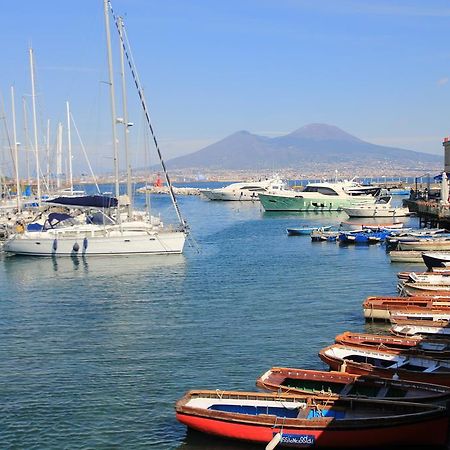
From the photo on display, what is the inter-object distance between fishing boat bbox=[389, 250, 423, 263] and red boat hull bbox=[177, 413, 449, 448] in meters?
27.9

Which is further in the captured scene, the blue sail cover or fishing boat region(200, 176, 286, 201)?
fishing boat region(200, 176, 286, 201)

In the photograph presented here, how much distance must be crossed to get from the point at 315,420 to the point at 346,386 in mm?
2139

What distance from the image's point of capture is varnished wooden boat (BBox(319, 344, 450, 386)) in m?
18.2

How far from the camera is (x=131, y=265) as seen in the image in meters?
44.2

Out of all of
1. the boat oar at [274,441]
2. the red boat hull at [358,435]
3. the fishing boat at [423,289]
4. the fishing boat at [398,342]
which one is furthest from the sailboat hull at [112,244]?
the boat oar at [274,441]

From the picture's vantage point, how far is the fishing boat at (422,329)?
75.7 feet

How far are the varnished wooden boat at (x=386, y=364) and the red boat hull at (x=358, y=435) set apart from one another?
2661 millimetres

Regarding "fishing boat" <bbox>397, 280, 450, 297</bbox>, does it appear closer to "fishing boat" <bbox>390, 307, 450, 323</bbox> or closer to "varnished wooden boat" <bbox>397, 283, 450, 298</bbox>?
"varnished wooden boat" <bbox>397, 283, 450, 298</bbox>

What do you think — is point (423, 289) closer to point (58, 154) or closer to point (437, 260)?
→ point (437, 260)

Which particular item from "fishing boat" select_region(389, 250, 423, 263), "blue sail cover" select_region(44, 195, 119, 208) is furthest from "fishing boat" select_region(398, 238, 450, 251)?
"blue sail cover" select_region(44, 195, 119, 208)

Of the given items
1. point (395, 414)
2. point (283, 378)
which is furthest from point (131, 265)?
point (395, 414)

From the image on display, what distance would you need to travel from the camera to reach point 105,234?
157ft

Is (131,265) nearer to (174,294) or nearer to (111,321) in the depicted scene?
(174,294)

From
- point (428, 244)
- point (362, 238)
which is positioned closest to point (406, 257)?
point (428, 244)
